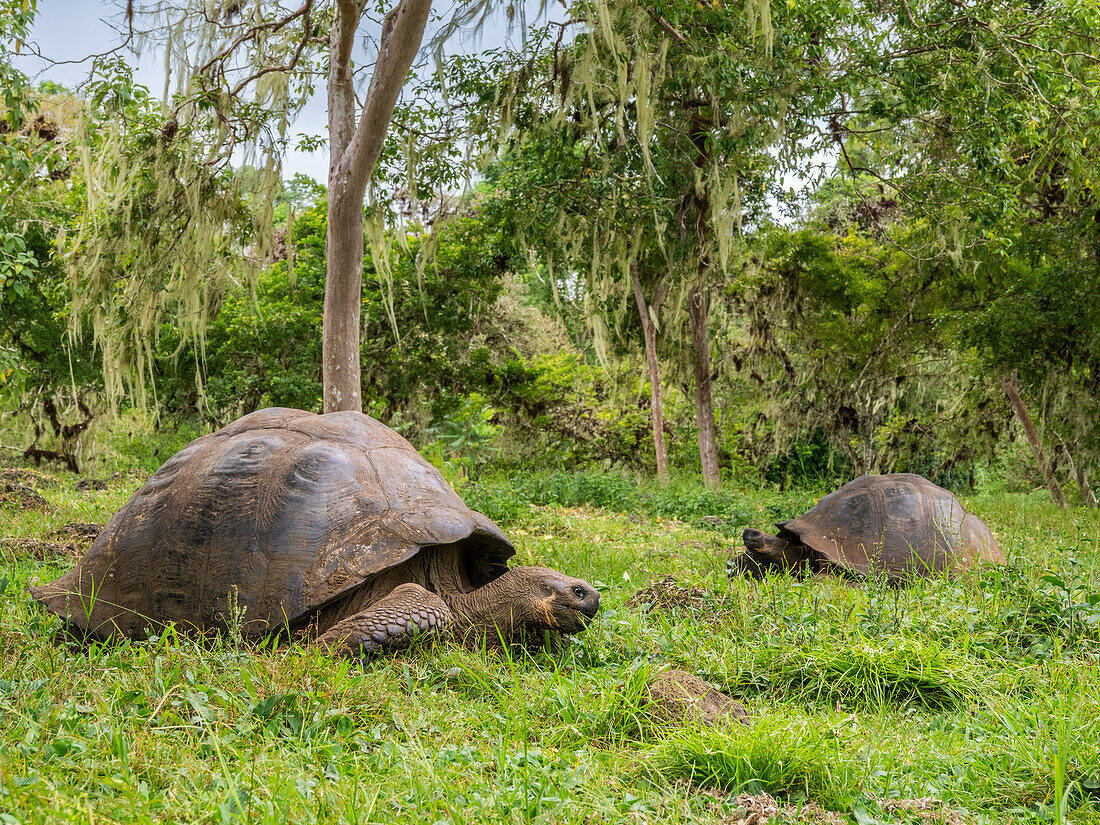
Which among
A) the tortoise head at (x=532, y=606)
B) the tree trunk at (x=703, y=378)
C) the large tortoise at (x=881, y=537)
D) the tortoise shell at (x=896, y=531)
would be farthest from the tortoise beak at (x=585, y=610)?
the tree trunk at (x=703, y=378)

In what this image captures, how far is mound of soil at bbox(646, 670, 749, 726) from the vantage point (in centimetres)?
247

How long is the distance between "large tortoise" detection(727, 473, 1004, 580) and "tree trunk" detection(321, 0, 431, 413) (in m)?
3.62

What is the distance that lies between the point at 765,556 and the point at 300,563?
3172 millimetres

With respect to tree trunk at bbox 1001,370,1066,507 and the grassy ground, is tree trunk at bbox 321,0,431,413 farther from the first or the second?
tree trunk at bbox 1001,370,1066,507

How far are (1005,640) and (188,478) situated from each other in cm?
368

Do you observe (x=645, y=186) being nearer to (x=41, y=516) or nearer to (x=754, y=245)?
(x=754, y=245)

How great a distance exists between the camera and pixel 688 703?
8.29ft

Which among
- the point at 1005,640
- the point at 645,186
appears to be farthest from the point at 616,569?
the point at 645,186

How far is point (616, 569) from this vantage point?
546cm

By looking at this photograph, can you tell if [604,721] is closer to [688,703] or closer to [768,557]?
[688,703]

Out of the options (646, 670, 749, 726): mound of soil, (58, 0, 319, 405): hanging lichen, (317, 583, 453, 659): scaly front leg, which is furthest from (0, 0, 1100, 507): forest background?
(646, 670, 749, 726): mound of soil

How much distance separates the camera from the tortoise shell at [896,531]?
4711mm

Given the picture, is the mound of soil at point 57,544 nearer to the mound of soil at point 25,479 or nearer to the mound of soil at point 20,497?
the mound of soil at point 20,497

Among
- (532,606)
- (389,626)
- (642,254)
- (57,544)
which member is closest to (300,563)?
(389,626)
